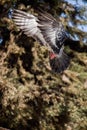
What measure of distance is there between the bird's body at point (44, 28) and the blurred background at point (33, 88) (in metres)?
0.99

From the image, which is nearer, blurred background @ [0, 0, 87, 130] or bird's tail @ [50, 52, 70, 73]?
bird's tail @ [50, 52, 70, 73]

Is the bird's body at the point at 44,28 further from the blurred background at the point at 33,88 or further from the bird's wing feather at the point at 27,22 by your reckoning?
the blurred background at the point at 33,88

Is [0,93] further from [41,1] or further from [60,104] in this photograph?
[41,1]

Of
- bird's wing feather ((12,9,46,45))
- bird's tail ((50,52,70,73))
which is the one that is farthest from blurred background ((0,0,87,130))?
bird's wing feather ((12,9,46,45))

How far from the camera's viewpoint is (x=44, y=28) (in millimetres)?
4297

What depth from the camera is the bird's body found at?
13.9ft

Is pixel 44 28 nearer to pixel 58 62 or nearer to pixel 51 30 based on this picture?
pixel 51 30

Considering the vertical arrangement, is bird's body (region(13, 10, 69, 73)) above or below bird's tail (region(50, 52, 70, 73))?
above

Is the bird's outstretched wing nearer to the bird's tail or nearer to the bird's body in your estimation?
the bird's body

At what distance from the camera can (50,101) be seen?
18.2ft

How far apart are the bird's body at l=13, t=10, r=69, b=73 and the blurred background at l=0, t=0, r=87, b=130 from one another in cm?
99

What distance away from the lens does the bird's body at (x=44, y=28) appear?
167 inches

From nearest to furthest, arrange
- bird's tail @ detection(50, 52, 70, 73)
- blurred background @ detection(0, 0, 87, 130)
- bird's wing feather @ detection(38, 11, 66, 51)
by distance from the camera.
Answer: bird's wing feather @ detection(38, 11, 66, 51)
bird's tail @ detection(50, 52, 70, 73)
blurred background @ detection(0, 0, 87, 130)

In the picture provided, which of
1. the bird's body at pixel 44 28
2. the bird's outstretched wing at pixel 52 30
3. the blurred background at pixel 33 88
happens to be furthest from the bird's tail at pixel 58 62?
the blurred background at pixel 33 88
